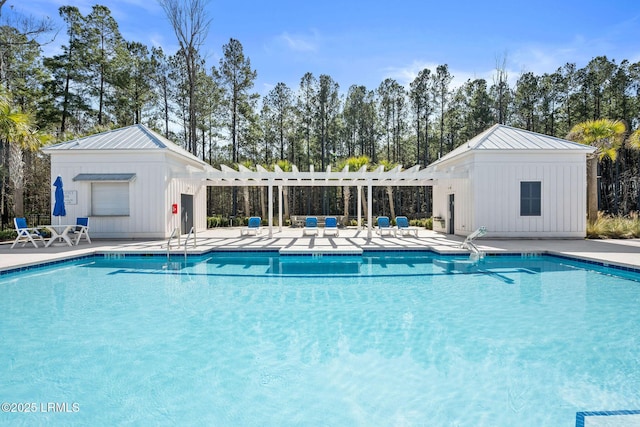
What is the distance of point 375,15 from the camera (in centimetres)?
1409

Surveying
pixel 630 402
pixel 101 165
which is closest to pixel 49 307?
pixel 630 402

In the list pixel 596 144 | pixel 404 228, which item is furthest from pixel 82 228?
pixel 596 144

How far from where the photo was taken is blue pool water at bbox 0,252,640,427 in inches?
111

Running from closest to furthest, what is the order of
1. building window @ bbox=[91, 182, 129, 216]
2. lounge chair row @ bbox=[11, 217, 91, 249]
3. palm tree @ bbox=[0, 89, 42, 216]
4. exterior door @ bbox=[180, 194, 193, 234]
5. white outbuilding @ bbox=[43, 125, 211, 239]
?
lounge chair row @ bbox=[11, 217, 91, 249], palm tree @ bbox=[0, 89, 42, 216], white outbuilding @ bbox=[43, 125, 211, 239], building window @ bbox=[91, 182, 129, 216], exterior door @ bbox=[180, 194, 193, 234]

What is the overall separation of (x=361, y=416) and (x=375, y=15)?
14663mm

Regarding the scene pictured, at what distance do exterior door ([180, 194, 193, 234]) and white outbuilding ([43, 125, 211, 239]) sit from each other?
155 centimetres

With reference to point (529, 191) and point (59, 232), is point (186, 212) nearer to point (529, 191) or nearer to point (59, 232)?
point (59, 232)

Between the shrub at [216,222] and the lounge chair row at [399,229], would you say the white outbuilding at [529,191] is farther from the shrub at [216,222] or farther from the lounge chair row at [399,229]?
the shrub at [216,222]

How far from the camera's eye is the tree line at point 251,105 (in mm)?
19359

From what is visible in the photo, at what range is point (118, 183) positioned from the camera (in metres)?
13.0

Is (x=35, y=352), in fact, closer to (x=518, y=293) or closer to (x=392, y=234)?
(x=518, y=293)

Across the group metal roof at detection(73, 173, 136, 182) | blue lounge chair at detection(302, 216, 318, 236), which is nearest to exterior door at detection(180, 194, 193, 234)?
metal roof at detection(73, 173, 136, 182)

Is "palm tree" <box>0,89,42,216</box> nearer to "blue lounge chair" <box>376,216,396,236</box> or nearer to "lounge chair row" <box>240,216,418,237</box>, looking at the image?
"lounge chair row" <box>240,216,418,237</box>

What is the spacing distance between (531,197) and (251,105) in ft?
61.8
